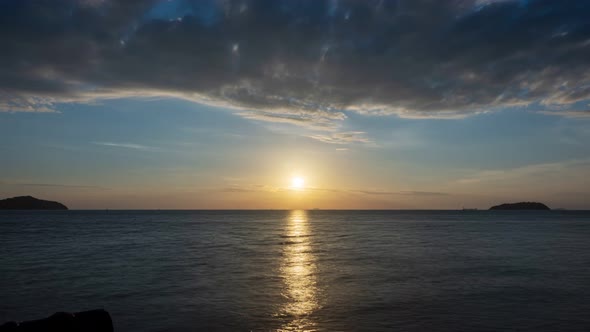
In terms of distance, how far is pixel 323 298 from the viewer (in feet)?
68.6

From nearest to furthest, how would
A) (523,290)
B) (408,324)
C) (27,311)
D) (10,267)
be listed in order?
(408,324), (27,311), (523,290), (10,267)

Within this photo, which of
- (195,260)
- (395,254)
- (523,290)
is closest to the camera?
(523,290)

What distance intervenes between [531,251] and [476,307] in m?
31.3

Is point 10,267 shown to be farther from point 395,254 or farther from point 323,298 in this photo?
point 395,254

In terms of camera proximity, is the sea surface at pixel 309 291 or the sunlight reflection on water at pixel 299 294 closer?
the sunlight reflection on water at pixel 299 294

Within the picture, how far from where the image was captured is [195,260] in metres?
37.3

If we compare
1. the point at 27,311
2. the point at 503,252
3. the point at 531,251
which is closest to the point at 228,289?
the point at 27,311

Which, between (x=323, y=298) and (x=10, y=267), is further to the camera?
(x=10, y=267)

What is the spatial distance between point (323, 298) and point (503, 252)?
3174 centimetres

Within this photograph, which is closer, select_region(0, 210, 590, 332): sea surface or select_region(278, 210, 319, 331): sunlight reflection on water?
select_region(278, 210, 319, 331): sunlight reflection on water

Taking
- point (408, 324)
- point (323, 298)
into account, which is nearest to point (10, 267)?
point (323, 298)

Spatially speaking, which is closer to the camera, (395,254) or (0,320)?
(0,320)

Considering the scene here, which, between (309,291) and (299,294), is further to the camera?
(309,291)

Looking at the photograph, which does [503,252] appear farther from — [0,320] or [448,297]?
[0,320]
